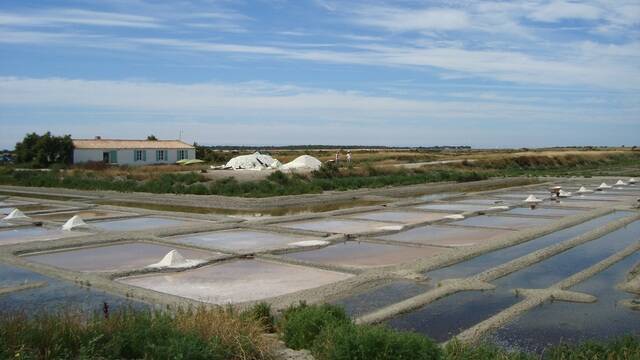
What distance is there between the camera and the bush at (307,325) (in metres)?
5.11

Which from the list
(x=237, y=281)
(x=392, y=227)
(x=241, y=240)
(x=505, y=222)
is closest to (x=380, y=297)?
(x=237, y=281)

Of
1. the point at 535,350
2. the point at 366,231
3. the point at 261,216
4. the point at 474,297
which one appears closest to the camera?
the point at 535,350

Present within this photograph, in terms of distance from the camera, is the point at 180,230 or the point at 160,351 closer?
the point at 160,351

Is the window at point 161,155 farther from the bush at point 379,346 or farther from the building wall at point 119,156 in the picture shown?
the bush at point 379,346

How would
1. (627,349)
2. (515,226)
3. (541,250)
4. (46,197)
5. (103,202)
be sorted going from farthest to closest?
(46,197) < (103,202) < (515,226) < (541,250) < (627,349)

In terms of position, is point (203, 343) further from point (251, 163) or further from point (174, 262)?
point (251, 163)

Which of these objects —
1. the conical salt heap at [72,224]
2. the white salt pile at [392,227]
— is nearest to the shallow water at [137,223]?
the conical salt heap at [72,224]

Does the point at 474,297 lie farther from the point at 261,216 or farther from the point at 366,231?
the point at 261,216

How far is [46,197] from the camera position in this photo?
960 inches

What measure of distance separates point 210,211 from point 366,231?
6.84 metres

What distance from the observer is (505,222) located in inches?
607

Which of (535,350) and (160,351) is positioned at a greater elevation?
(160,351)

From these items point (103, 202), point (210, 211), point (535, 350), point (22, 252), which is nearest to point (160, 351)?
point (535, 350)

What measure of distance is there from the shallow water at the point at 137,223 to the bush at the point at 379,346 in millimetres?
10740
